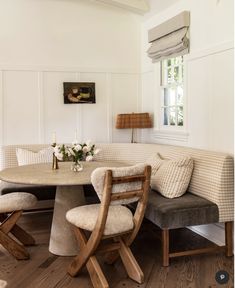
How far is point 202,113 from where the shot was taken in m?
3.67

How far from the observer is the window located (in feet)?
13.7

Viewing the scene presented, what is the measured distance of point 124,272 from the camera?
9.28ft

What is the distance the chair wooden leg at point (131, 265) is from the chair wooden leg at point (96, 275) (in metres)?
0.25

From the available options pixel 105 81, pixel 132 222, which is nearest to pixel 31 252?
pixel 132 222

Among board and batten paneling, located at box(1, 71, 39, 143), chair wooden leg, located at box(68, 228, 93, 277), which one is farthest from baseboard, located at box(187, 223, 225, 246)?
board and batten paneling, located at box(1, 71, 39, 143)

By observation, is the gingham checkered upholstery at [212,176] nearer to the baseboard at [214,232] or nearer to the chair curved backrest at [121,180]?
the baseboard at [214,232]

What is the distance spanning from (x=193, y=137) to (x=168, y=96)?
0.86m

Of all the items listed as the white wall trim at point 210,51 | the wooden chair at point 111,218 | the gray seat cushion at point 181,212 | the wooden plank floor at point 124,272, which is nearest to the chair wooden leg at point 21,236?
the wooden plank floor at point 124,272

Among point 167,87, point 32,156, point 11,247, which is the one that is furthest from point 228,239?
point 32,156

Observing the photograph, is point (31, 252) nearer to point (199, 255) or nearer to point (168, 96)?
point (199, 255)

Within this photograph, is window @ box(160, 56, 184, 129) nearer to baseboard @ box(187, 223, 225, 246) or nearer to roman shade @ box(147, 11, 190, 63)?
roman shade @ box(147, 11, 190, 63)

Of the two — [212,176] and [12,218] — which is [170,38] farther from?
[12,218]

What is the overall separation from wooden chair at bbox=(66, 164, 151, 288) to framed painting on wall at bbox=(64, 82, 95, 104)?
90.7 inches

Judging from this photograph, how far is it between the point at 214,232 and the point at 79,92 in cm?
254
